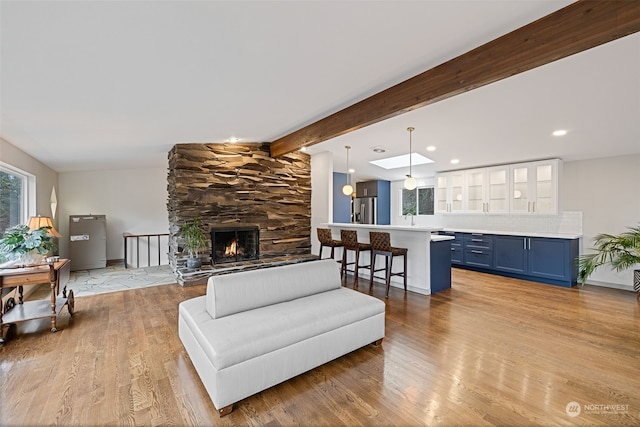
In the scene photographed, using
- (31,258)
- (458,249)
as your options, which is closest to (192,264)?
(31,258)

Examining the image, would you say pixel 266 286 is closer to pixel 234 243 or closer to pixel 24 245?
pixel 24 245

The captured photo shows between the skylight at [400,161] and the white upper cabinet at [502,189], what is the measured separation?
84cm

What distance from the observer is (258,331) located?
6.98 feet

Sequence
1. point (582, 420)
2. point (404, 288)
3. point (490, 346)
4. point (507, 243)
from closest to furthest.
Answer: point (582, 420)
point (490, 346)
point (404, 288)
point (507, 243)

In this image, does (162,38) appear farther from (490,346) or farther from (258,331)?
(490,346)

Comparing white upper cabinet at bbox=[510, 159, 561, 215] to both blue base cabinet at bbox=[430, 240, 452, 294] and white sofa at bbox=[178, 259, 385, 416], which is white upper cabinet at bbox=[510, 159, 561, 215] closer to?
blue base cabinet at bbox=[430, 240, 452, 294]

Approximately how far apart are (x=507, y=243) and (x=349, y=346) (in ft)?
15.3

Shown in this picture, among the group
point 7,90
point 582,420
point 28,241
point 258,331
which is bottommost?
point 582,420

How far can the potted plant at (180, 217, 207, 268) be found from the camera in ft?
17.6

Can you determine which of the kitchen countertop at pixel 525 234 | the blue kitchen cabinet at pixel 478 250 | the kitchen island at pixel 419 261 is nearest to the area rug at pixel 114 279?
the kitchen island at pixel 419 261

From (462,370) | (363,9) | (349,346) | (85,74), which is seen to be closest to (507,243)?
(462,370)

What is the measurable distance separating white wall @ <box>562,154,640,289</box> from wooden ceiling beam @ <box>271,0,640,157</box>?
439 cm

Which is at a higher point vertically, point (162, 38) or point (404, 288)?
point (162, 38)

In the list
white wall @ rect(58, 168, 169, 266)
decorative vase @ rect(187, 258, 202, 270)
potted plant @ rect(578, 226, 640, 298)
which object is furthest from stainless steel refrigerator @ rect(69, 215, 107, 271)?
potted plant @ rect(578, 226, 640, 298)
